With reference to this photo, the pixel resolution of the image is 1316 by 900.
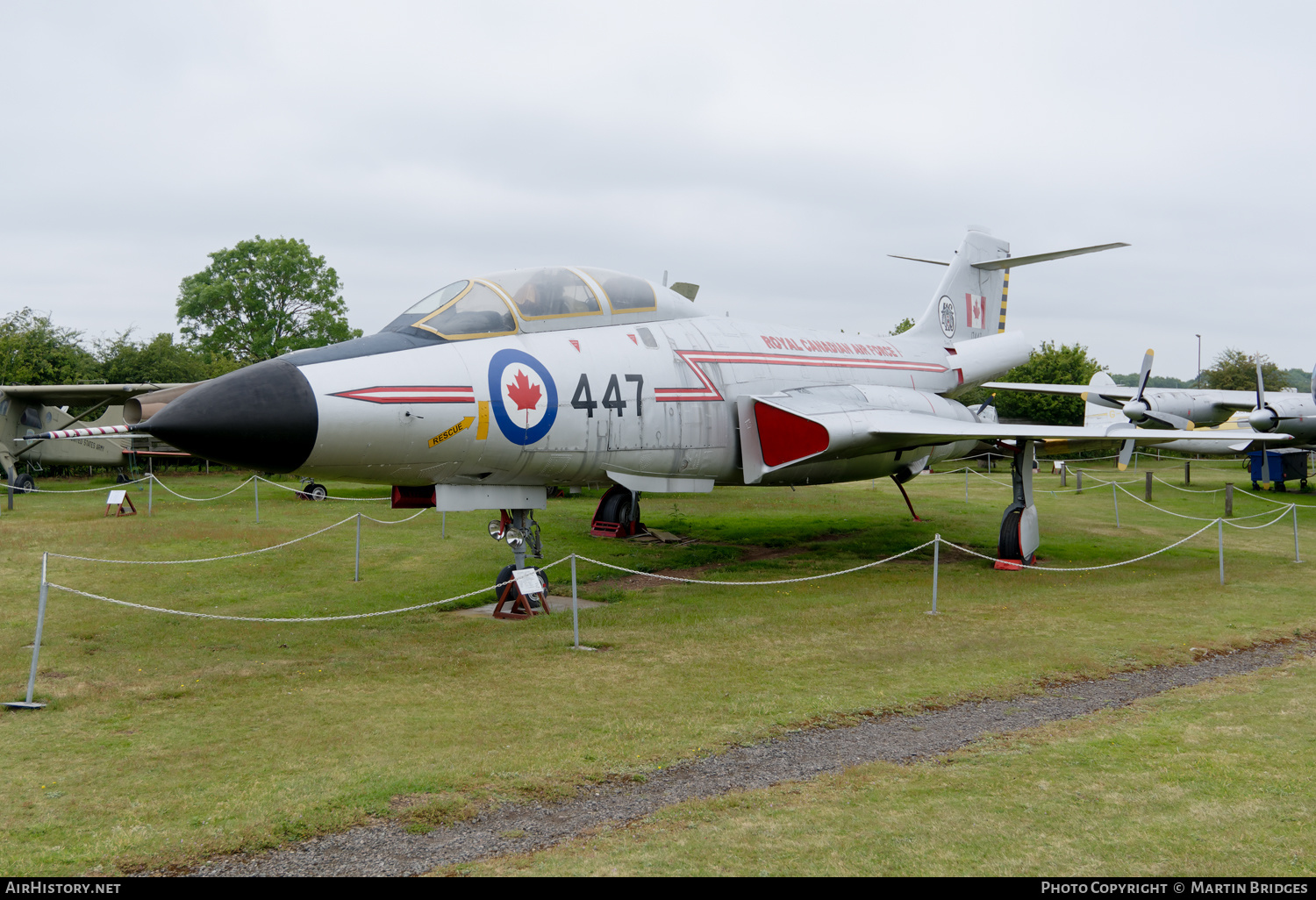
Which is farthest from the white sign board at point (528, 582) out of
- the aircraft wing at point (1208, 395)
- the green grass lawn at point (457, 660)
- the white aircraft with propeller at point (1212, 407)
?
the aircraft wing at point (1208, 395)

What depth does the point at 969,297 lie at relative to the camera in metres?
15.5

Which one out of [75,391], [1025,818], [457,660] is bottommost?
[457,660]

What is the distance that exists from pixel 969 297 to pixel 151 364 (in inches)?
1253

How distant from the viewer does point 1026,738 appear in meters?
5.26

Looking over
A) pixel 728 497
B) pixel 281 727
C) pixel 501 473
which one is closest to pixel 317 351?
pixel 501 473

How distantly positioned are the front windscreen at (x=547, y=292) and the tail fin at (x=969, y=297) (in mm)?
7864

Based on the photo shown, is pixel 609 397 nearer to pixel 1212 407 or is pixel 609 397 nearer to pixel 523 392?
pixel 523 392

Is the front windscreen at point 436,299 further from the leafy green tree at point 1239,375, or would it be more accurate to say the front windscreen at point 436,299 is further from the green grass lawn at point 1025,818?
the leafy green tree at point 1239,375

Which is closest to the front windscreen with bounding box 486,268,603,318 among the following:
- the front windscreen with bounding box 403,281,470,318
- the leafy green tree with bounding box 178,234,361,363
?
the front windscreen with bounding box 403,281,470,318

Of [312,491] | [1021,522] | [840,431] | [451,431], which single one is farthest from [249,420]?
[312,491]

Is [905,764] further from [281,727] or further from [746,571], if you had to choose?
[746,571]

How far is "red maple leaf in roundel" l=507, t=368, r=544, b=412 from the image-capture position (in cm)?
750

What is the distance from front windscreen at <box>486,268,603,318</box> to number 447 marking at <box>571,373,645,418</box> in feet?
2.41

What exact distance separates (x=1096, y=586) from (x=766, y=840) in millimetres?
8079
